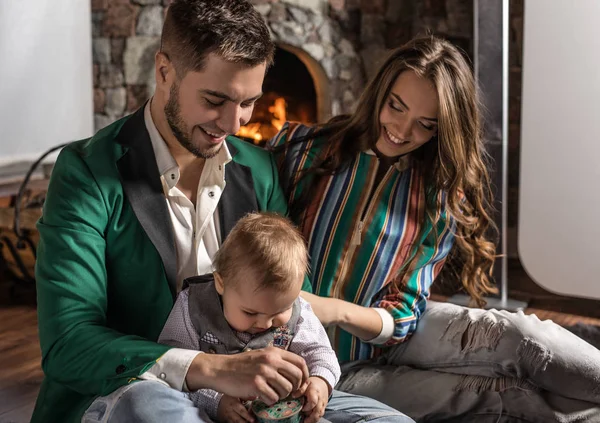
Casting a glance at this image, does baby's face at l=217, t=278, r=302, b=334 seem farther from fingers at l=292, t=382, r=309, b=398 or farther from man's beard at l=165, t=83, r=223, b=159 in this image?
man's beard at l=165, t=83, r=223, b=159

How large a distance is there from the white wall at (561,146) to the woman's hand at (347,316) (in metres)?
1.80

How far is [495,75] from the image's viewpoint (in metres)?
3.44

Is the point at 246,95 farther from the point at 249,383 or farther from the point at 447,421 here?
the point at 447,421

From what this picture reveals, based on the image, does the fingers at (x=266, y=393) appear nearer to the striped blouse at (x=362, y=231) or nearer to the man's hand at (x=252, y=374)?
the man's hand at (x=252, y=374)

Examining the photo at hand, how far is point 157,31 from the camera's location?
14.1 feet

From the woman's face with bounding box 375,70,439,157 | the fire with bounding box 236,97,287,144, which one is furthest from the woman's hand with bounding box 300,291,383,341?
the fire with bounding box 236,97,287,144

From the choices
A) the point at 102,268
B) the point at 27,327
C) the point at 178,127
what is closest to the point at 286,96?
the point at 27,327

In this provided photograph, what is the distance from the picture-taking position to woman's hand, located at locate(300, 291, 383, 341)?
5.88 feet

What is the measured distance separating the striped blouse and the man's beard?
44cm

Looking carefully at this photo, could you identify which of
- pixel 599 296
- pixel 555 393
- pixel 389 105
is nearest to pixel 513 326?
pixel 555 393

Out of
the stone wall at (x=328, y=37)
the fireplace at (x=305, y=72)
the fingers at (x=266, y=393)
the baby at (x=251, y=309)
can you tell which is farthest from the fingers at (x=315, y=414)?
the fireplace at (x=305, y=72)

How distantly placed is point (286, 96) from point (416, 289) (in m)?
→ 3.01

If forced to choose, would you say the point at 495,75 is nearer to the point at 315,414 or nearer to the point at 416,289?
the point at 416,289

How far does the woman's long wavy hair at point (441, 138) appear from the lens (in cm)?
195
